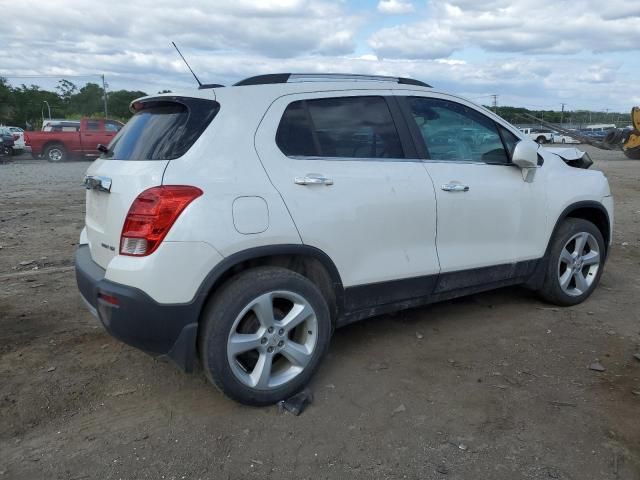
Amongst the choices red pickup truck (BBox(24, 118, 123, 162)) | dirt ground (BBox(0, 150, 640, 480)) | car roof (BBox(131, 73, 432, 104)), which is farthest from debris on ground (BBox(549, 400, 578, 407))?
red pickup truck (BBox(24, 118, 123, 162))

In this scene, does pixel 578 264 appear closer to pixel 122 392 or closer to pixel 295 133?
pixel 295 133

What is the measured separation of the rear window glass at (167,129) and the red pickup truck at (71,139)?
21.1 m

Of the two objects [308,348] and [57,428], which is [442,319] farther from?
[57,428]

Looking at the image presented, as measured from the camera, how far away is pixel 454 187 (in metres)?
3.79

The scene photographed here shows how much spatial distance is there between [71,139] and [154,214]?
901 inches

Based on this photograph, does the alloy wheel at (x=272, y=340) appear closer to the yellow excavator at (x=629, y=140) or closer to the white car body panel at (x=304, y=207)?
the white car body panel at (x=304, y=207)

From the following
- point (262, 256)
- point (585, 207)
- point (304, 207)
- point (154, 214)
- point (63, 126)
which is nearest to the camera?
point (154, 214)

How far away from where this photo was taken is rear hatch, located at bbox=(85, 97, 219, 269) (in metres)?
2.95

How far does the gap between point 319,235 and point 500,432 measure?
142 cm

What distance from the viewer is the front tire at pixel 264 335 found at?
116 inches

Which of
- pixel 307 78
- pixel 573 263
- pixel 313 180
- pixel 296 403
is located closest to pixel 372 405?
pixel 296 403

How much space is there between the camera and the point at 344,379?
352cm

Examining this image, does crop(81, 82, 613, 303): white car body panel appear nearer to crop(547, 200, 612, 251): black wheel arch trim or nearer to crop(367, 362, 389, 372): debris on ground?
crop(547, 200, 612, 251): black wheel arch trim

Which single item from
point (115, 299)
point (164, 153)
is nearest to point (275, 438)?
point (115, 299)
